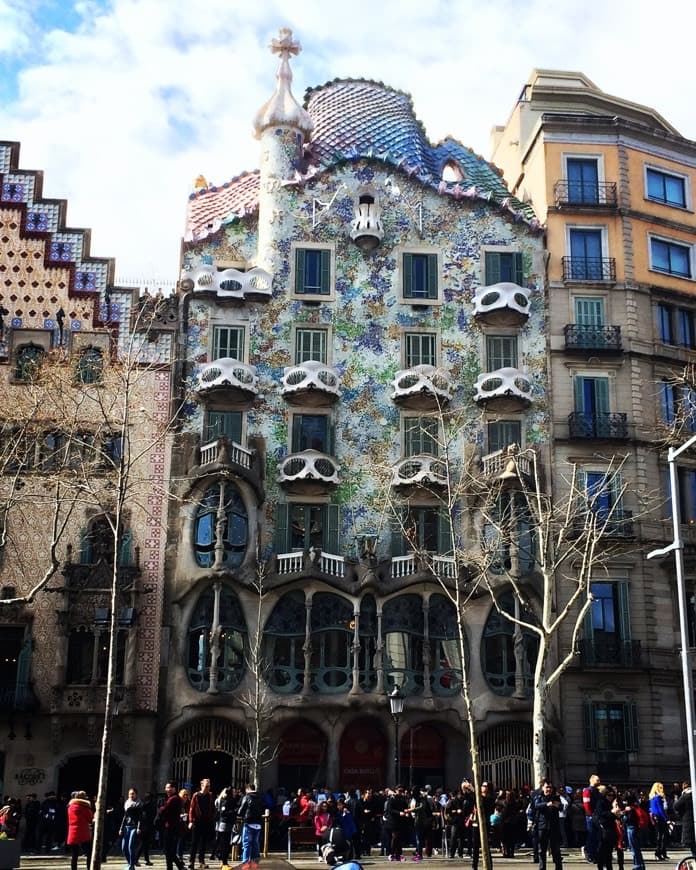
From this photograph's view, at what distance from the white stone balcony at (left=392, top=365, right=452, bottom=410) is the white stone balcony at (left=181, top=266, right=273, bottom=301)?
5.42 meters

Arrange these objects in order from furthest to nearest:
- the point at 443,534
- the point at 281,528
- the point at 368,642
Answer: the point at 443,534
the point at 281,528
the point at 368,642

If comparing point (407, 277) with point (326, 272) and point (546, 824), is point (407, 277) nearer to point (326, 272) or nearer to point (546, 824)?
point (326, 272)

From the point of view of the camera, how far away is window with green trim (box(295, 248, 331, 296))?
39594mm

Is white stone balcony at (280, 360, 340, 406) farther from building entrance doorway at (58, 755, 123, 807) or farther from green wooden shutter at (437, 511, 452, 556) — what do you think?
building entrance doorway at (58, 755, 123, 807)

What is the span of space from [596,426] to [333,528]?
939cm

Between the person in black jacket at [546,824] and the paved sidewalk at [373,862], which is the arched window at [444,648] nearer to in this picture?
the paved sidewalk at [373,862]

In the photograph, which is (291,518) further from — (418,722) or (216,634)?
(418,722)

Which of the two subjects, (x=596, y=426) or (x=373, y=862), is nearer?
(x=373, y=862)

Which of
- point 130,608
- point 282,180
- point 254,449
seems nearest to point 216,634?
point 130,608

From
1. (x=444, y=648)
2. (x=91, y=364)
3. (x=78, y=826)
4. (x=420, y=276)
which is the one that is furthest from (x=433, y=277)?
(x=78, y=826)

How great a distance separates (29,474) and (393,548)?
37.5ft

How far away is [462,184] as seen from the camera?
42594 millimetres

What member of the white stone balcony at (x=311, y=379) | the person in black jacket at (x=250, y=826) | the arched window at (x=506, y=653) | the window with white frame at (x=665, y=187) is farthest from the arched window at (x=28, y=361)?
the window with white frame at (x=665, y=187)

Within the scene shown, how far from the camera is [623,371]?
39.3 meters
